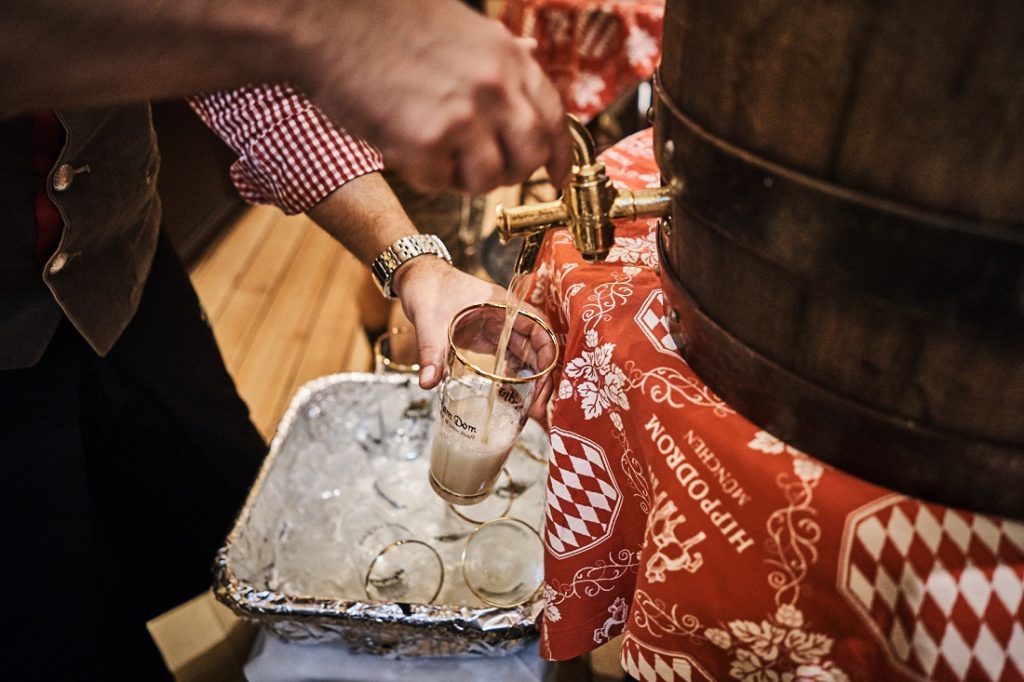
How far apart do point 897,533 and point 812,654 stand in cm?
12

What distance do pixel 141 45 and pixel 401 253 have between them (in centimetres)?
60

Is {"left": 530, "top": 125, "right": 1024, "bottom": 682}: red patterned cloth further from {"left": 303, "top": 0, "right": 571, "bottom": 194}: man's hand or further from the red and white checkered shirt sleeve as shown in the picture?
the red and white checkered shirt sleeve

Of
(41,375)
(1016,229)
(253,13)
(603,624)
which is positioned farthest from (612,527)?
(41,375)

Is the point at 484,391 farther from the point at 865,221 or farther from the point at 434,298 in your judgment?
the point at 865,221

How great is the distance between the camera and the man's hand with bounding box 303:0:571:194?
1.41 ft

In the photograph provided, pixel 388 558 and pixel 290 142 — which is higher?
pixel 290 142

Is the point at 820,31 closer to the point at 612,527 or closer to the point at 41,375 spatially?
the point at 612,527

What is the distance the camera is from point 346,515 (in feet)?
4.52

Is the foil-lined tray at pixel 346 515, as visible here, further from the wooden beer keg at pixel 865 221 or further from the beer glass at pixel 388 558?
the wooden beer keg at pixel 865 221

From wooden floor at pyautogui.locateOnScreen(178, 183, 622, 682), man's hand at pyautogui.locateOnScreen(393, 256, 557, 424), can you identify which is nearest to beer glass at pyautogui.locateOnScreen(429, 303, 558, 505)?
man's hand at pyautogui.locateOnScreen(393, 256, 557, 424)

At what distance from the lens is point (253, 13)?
418mm

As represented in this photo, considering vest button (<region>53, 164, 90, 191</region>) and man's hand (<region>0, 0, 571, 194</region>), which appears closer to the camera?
man's hand (<region>0, 0, 571, 194</region>)

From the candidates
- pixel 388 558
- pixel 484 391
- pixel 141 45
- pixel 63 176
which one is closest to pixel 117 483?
pixel 388 558

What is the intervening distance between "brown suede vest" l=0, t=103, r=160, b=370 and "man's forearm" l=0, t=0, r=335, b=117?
548 millimetres
